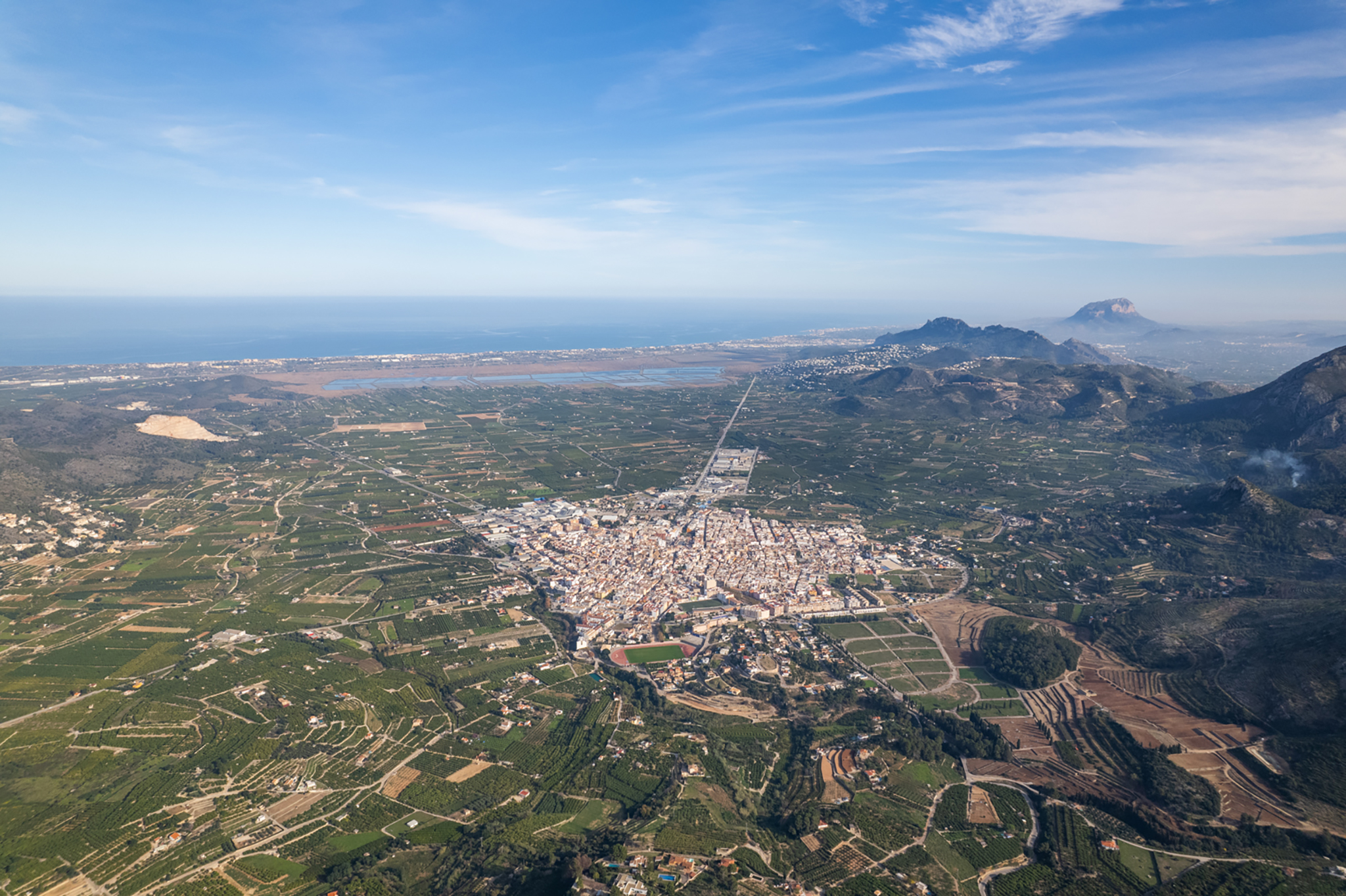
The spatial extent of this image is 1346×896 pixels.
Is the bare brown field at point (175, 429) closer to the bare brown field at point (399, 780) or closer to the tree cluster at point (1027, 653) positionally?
the bare brown field at point (399, 780)

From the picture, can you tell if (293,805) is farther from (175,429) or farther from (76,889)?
→ (175,429)

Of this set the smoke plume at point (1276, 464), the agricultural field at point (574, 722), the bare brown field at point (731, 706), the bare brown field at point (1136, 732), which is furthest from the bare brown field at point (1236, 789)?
the smoke plume at point (1276, 464)

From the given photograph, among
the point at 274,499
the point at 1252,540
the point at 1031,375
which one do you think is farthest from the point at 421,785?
the point at 1031,375

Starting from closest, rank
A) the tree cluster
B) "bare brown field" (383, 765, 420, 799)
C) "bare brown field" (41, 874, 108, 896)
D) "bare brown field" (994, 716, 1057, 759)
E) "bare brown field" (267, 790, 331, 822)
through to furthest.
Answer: "bare brown field" (41, 874, 108, 896)
"bare brown field" (267, 790, 331, 822)
"bare brown field" (383, 765, 420, 799)
"bare brown field" (994, 716, 1057, 759)
the tree cluster

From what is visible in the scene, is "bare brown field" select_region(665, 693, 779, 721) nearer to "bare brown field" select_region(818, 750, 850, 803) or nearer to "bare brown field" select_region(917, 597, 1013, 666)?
"bare brown field" select_region(818, 750, 850, 803)

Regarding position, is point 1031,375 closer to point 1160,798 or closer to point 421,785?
point 1160,798

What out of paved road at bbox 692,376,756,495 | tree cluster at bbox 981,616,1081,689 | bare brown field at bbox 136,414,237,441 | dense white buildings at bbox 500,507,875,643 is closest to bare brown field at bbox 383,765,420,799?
dense white buildings at bbox 500,507,875,643
